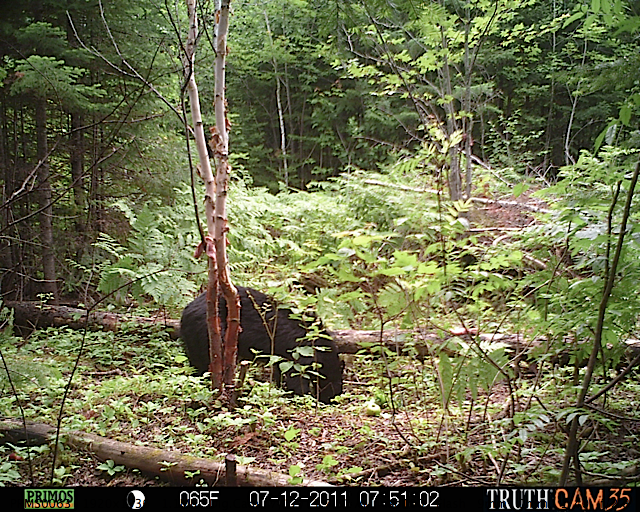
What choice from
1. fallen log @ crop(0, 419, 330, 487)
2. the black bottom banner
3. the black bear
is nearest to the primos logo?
the black bottom banner

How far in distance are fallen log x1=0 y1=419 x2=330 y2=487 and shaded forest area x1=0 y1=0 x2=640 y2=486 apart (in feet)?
0.18

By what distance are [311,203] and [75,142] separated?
141 inches

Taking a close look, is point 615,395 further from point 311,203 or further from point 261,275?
point 311,203

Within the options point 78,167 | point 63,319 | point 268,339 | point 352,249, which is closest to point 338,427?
point 268,339

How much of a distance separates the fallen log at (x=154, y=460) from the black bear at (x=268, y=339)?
1.39m

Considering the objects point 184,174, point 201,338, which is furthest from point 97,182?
point 201,338

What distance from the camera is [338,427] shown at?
10.8 ft

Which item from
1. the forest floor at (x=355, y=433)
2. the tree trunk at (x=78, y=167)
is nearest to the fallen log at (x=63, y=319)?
the tree trunk at (x=78, y=167)

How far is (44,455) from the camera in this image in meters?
2.88

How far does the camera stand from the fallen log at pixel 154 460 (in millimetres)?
2482

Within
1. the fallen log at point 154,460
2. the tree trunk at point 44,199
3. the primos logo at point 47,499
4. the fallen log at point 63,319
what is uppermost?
the tree trunk at point 44,199

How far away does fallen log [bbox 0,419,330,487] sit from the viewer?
248cm

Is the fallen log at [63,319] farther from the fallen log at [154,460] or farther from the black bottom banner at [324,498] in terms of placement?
the black bottom banner at [324,498]

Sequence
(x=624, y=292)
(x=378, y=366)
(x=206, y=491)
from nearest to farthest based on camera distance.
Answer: (x=624, y=292) → (x=206, y=491) → (x=378, y=366)
